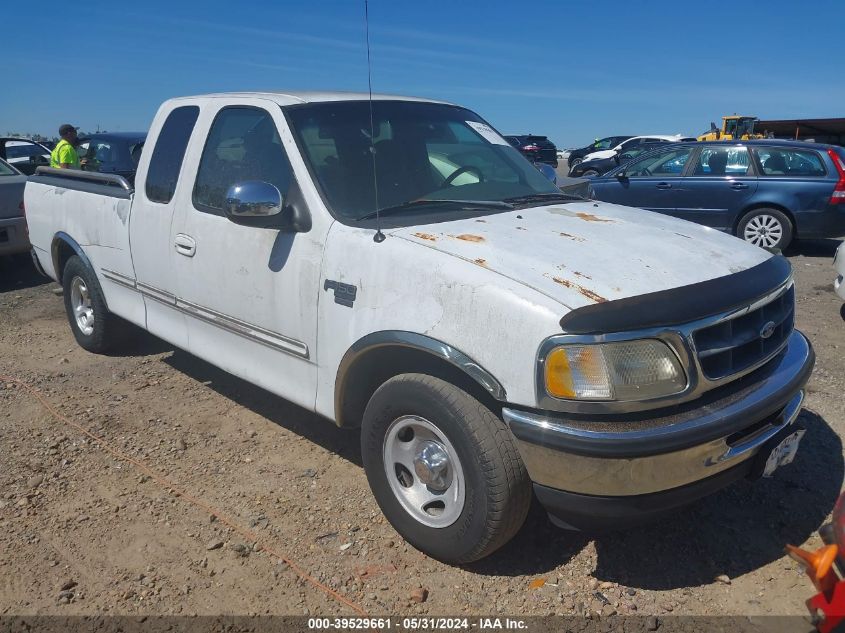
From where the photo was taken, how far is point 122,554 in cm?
311

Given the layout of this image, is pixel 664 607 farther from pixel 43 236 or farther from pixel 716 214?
pixel 716 214

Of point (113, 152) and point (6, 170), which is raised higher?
point (113, 152)

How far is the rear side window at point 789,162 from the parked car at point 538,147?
1886 cm

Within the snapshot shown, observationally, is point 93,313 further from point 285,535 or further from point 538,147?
point 538,147

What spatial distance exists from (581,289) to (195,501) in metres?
2.23

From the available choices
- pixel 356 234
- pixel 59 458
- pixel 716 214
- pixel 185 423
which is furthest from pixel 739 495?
pixel 716 214

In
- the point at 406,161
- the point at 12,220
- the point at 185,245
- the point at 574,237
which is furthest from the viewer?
the point at 12,220

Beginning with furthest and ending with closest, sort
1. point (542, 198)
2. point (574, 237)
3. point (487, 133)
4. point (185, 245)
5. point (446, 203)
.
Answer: point (487, 133) < point (185, 245) < point (542, 198) < point (446, 203) < point (574, 237)

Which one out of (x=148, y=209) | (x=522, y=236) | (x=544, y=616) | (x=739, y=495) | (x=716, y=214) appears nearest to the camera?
(x=544, y=616)

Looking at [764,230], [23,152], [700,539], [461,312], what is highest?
[461,312]

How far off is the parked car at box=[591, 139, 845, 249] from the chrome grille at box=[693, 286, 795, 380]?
24.4ft

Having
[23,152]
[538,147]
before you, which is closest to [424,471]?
[23,152]

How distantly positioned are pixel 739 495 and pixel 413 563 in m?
1.68

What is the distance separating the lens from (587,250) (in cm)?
290
